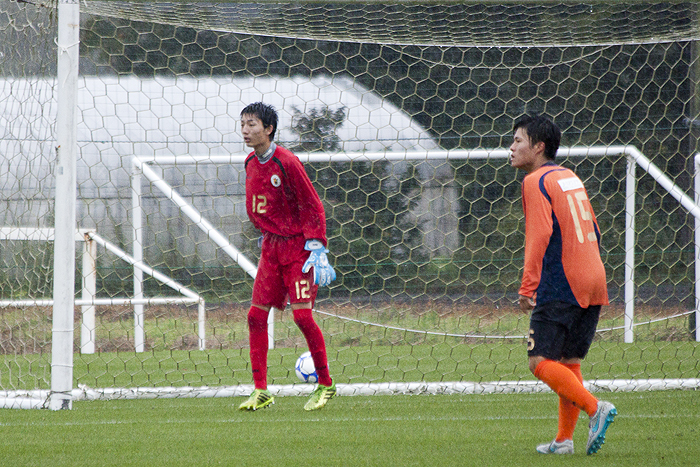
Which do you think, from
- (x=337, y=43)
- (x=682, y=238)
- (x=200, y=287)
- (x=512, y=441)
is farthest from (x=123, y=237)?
(x=682, y=238)

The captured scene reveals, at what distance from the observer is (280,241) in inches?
166

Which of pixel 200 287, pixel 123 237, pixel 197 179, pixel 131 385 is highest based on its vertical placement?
pixel 197 179

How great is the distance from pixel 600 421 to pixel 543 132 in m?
1.17

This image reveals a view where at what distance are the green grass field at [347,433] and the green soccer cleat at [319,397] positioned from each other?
6 cm

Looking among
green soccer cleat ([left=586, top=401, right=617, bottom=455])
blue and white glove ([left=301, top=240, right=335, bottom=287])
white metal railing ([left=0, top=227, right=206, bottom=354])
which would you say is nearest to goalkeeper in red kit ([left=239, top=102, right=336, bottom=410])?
blue and white glove ([left=301, top=240, right=335, bottom=287])

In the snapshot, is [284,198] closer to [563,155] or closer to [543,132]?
[543,132]

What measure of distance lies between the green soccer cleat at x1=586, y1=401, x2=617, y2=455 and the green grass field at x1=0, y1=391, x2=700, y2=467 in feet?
0.27

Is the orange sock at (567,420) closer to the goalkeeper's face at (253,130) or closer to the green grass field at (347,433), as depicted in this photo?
the green grass field at (347,433)

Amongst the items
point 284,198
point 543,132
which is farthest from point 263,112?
point 543,132

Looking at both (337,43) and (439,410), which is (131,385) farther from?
(337,43)

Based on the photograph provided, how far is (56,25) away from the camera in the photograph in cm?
436

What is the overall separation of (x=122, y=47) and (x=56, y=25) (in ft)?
3.51

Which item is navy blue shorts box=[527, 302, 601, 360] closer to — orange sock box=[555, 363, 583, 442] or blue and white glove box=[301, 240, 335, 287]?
orange sock box=[555, 363, 583, 442]

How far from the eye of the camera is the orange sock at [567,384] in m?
2.78
